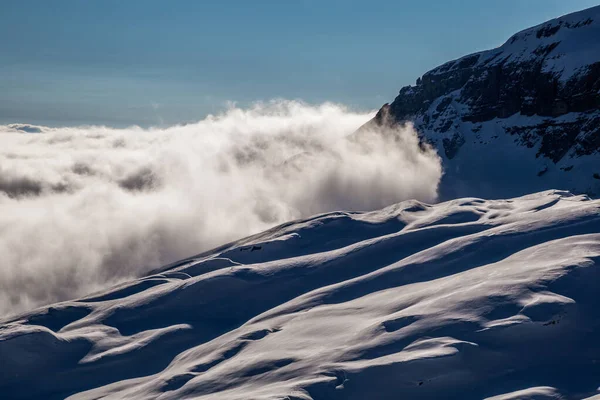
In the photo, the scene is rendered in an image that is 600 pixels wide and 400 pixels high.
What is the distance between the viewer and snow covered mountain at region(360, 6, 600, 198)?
13175cm

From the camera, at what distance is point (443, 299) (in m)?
42.0

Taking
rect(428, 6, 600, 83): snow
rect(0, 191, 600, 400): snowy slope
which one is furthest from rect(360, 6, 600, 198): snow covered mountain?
rect(0, 191, 600, 400): snowy slope

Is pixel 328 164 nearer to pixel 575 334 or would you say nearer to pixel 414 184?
Result: pixel 414 184

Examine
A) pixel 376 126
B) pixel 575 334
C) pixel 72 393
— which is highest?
pixel 376 126

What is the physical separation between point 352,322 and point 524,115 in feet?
369

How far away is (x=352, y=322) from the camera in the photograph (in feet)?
146

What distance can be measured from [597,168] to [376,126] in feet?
250

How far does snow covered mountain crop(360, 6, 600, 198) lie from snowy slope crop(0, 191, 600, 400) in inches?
2278

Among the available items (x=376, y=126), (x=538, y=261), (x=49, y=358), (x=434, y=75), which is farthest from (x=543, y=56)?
(x=49, y=358)

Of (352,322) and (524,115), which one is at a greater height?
(524,115)

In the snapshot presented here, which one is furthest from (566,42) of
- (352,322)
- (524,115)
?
(352,322)

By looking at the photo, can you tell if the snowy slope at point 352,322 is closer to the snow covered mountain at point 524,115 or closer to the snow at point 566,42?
the snow covered mountain at point 524,115

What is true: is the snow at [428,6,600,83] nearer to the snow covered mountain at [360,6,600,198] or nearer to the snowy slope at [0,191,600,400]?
the snow covered mountain at [360,6,600,198]

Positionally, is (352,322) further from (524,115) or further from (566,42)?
(566,42)
